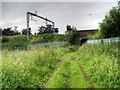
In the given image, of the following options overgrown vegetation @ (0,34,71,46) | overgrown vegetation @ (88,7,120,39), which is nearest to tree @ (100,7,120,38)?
Result: overgrown vegetation @ (88,7,120,39)

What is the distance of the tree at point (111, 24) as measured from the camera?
39.1 meters

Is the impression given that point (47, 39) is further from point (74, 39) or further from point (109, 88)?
point (109, 88)

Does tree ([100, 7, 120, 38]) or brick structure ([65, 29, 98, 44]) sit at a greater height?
tree ([100, 7, 120, 38])

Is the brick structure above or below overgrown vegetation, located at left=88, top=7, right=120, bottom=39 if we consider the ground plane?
below

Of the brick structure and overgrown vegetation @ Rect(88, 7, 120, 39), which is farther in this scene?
the brick structure

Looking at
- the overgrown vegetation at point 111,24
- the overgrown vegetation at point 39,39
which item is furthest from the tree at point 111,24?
the overgrown vegetation at point 39,39

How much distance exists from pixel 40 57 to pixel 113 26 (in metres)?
18.6

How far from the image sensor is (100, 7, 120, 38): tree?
3912 centimetres

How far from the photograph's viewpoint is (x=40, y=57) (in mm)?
23234

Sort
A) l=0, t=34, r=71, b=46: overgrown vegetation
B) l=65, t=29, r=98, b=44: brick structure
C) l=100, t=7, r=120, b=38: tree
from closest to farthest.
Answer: l=100, t=7, r=120, b=38: tree → l=0, t=34, r=71, b=46: overgrown vegetation → l=65, t=29, r=98, b=44: brick structure

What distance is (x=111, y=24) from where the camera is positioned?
3938 centimetres

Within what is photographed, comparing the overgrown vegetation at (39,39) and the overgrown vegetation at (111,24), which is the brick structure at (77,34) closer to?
the overgrown vegetation at (39,39)

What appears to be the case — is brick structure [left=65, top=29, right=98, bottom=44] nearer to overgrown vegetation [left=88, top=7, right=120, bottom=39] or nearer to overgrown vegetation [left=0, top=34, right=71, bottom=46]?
overgrown vegetation [left=0, top=34, right=71, bottom=46]

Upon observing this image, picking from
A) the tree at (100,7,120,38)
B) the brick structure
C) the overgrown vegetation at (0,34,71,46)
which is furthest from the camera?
the brick structure
